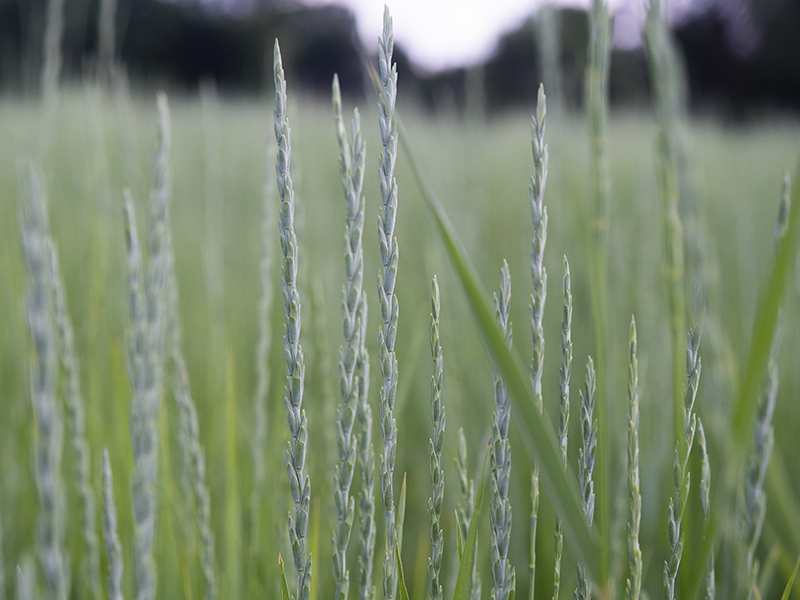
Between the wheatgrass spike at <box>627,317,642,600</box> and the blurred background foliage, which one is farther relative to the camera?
the blurred background foliage

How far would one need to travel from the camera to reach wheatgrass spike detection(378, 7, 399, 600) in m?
0.21

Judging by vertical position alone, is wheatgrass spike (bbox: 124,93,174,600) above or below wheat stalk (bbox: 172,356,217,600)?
above

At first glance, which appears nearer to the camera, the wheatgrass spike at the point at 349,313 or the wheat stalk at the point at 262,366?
the wheatgrass spike at the point at 349,313

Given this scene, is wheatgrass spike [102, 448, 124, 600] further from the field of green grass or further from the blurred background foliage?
the blurred background foliage

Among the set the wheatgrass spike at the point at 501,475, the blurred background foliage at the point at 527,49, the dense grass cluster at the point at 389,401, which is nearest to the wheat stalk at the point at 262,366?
the dense grass cluster at the point at 389,401

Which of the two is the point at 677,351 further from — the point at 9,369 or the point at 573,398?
the point at 9,369

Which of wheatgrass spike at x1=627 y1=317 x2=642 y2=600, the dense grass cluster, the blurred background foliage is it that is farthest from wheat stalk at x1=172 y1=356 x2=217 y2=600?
the blurred background foliage

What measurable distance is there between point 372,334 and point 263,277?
725 millimetres

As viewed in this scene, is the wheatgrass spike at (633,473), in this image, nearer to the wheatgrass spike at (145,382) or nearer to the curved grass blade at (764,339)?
the curved grass blade at (764,339)

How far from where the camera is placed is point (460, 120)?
130 centimetres

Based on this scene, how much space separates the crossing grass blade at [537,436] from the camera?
0.19 m

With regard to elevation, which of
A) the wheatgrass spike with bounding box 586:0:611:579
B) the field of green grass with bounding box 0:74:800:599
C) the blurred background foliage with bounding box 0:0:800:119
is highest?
the blurred background foliage with bounding box 0:0:800:119

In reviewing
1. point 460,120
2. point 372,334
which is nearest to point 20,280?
point 372,334

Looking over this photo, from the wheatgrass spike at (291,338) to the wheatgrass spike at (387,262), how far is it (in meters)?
0.03
